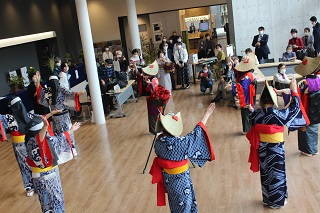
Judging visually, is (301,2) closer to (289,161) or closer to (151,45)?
(151,45)

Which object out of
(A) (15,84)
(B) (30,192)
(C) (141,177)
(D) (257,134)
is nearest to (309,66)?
(D) (257,134)

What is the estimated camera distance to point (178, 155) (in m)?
4.31

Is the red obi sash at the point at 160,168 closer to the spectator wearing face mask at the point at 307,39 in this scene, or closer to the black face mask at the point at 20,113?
the black face mask at the point at 20,113

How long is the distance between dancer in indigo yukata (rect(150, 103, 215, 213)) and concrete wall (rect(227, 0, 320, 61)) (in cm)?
963

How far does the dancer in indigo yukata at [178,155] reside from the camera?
430 centimetres

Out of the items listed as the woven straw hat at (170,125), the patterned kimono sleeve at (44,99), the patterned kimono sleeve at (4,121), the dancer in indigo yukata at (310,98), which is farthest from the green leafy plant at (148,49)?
the woven straw hat at (170,125)

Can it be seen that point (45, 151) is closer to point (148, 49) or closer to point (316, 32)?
point (316, 32)

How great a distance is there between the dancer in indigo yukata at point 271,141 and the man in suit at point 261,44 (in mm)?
8000

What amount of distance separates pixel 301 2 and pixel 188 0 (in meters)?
5.40

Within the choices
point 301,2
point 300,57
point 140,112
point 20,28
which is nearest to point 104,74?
point 140,112

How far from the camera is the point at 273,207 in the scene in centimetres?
505

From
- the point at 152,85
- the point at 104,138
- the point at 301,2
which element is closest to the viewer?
the point at 152,85

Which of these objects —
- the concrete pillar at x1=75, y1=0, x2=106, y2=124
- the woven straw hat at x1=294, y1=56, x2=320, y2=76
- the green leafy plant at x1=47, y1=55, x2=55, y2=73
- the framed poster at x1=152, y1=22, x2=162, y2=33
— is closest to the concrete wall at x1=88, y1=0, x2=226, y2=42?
the framed poster at x1=152, y1=22, x2=162, y2=33

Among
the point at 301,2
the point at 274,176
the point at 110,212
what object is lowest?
the point at 110,212
